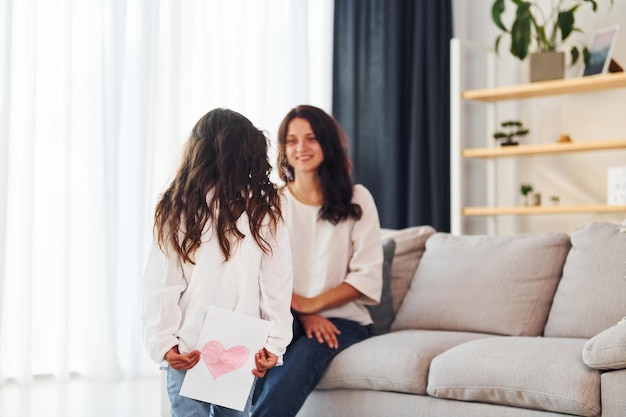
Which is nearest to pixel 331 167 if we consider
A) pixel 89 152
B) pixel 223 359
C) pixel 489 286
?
pixel 489 286

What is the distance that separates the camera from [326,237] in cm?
289

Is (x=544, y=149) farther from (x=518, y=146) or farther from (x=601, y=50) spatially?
(x=601, y=50)

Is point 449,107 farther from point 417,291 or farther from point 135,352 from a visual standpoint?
point 135,352

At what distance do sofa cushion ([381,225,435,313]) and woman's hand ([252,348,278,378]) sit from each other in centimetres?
124

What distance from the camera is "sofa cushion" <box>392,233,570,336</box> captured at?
295 centimetres

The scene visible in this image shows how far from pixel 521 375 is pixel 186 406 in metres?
0.92

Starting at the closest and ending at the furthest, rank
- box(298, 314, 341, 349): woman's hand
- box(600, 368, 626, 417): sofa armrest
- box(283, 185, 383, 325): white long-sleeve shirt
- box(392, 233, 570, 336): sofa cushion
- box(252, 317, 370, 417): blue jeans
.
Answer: box(600, 368, 626, 417): sofa armrest → box(252, 317, 370, 417): blue jeans → box(298, 314, 341, 349): woman's hand → box(283, 185, 383, 325): white long-sleeve shirt → box(392, 233, 570, 336): sofa cushion

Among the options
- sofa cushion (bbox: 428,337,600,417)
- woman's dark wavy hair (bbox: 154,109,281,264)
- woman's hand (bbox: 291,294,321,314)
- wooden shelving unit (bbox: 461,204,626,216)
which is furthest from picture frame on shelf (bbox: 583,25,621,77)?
woman's dark wavy hair (bbox: 154,109,281,264)

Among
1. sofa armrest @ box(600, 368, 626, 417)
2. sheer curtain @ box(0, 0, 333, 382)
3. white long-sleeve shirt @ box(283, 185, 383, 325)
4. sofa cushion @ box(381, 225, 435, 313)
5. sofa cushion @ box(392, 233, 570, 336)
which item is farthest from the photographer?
sheer curtain @ box(0, 0, 333, 382)

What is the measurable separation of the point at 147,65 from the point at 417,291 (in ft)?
5.18

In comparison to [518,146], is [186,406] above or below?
below

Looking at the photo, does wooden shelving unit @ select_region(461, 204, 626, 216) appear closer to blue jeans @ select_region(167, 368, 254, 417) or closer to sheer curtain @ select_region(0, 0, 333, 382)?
sheer curtain @ select_region(0, 0, 333, 382)

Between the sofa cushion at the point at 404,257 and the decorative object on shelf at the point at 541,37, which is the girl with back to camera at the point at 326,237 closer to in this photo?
the sofa cushion at the point at 404,257

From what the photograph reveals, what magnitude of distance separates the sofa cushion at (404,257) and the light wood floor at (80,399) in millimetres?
998
